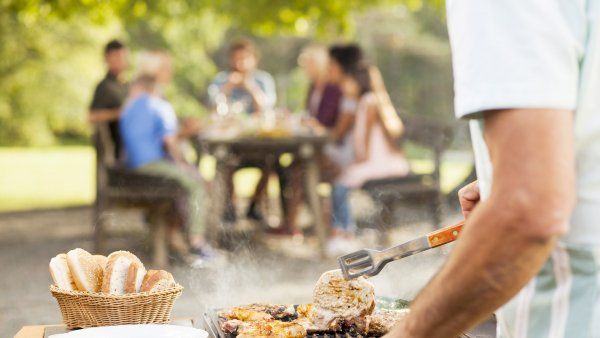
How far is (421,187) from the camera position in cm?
823

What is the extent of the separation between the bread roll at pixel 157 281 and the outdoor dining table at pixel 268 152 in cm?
569

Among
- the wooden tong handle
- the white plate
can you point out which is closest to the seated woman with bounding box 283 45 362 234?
the white plate

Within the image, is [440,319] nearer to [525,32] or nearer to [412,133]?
[525,32]

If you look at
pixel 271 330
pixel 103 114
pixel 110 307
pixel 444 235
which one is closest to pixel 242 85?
pixel 103 114

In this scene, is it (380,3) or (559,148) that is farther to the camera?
(380,3)

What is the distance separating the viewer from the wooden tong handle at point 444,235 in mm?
1772

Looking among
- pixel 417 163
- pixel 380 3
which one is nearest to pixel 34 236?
pixel 380 3

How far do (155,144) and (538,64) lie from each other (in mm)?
6790

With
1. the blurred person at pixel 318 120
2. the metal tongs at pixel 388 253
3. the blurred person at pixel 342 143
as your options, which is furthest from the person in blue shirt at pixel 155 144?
the metal tongs at pixel 388 253

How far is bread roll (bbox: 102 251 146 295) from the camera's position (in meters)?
2.40

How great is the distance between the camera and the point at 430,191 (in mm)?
8258

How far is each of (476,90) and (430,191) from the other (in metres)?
7.10

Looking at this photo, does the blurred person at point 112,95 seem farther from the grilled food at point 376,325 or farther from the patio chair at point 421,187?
the grilled food at point 376,325

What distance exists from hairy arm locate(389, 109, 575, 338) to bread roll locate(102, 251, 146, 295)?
1285 mm
